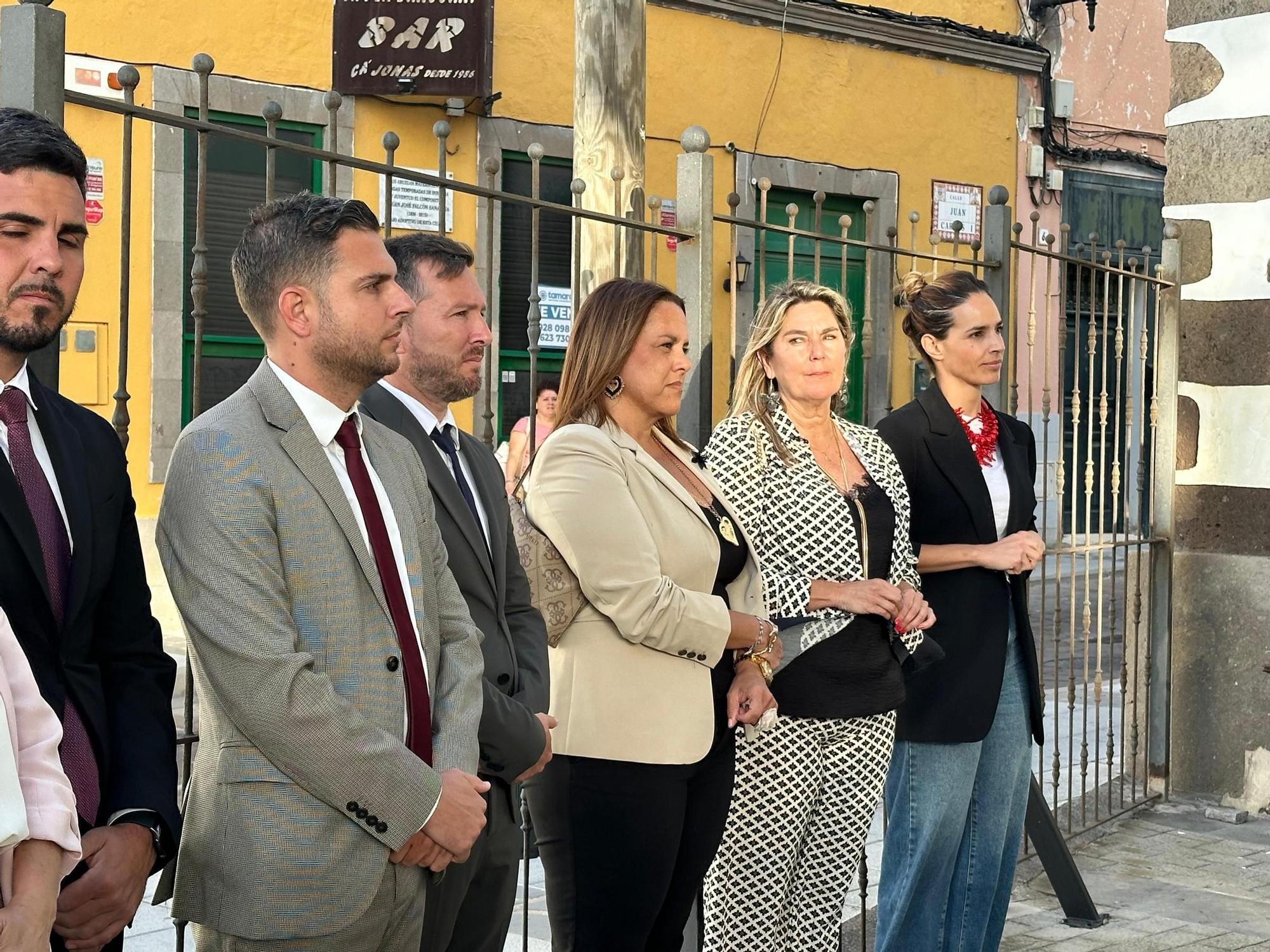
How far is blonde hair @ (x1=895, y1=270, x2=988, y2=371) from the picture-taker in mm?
4324

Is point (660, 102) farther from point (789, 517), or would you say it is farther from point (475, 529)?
point (475, 529)

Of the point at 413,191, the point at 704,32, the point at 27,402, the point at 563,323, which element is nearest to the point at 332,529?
the point at 27,402

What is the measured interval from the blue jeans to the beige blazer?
0.98 meters

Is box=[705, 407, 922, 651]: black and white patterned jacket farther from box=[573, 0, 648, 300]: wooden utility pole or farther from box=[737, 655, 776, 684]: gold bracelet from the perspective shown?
box=[573, 0, 648, 300]: wooden utility pole

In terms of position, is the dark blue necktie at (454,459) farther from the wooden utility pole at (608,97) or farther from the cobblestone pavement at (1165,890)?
the cobblestone pavement at (1165,890)

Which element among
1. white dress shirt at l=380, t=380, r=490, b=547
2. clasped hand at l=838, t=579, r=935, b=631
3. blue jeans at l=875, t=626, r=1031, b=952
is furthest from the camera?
blue jeans at l=875, t=626, r=1031, b=952

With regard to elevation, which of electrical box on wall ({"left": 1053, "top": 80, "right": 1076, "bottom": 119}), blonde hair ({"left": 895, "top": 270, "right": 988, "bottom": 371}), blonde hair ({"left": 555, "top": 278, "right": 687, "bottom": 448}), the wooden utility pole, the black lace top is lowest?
the black lace top

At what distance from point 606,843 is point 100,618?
129cm

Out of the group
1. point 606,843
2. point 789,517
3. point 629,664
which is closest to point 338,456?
point 629,664

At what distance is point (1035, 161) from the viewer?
15.7 m

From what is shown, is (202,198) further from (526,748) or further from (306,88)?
(306,88)

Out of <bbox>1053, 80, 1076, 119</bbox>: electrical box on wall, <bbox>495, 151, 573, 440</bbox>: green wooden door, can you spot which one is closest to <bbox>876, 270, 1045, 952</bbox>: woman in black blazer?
<bbox>495, 151, 573, 440</bbox>: green wooden door

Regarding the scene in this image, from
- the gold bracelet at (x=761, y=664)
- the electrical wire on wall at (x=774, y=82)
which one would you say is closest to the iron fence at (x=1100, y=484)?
the gold bracelet at (x=761, y=664)

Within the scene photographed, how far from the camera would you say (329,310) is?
2.58 meters
